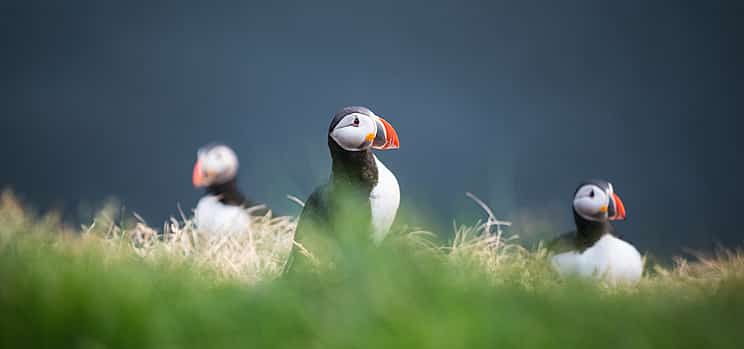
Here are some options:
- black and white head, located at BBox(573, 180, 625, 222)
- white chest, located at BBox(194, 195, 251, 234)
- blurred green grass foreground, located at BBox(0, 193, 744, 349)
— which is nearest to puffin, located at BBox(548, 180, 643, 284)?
black and white head, located at BBox(573, 180, 625, 222)

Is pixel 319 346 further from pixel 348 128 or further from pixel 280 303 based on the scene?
pixel 348 128

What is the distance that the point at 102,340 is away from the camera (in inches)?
51.8

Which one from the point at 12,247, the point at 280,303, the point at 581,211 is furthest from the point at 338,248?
the point at 581,211

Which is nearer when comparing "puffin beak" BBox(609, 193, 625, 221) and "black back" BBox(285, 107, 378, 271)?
"black back" BBox(285, 107, 378, 271)

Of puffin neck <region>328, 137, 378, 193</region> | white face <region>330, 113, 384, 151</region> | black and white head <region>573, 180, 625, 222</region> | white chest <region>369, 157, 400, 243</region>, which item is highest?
black and white head <region>573, 180, 625, 222</region>

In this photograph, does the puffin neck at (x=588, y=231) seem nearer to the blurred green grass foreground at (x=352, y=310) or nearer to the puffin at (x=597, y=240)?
the puffin at (x=597, y=240)

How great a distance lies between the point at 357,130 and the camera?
7.27 feet

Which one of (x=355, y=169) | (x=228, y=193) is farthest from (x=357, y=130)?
(x=228, y=193)

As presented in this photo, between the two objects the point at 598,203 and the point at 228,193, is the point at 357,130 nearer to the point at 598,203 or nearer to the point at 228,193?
the point at 598,203

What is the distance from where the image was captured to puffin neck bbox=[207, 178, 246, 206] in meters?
3.89

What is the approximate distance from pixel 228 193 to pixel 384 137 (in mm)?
1865

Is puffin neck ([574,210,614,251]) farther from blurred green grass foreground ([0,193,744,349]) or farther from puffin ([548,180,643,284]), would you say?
blurred green grass foreground ([0,193,744,349])

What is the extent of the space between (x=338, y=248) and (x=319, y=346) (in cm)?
33

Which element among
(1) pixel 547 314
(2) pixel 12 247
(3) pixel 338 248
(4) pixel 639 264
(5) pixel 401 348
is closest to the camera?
(5) pixel 401 348
